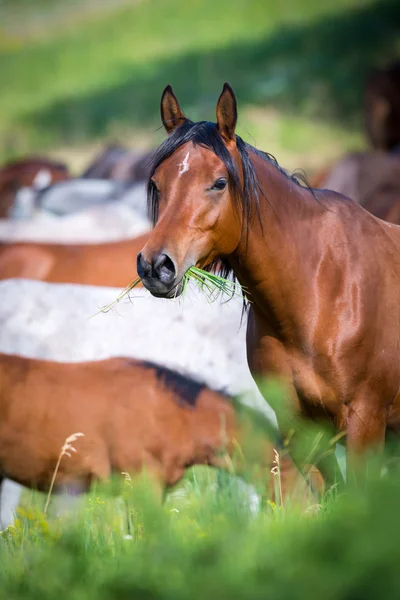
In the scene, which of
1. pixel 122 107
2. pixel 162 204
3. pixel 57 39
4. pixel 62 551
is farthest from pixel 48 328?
pixel 57 39

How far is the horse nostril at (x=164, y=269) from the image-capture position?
2832mm

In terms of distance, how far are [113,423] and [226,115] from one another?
1719mm

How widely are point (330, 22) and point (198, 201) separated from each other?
17707mm

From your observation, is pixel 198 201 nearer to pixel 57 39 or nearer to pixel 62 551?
pixel 62 551

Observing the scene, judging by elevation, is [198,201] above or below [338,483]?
above

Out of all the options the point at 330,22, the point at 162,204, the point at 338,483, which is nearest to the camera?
the point at 162,204

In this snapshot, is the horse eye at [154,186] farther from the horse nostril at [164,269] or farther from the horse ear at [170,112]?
the horse nostril at [164,269]

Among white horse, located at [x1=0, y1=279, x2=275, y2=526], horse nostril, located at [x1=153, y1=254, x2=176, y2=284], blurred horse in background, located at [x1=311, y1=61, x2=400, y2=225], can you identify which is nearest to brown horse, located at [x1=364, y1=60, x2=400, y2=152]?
blurred horse in background, located at [x1=311, y1=61, x2=400, y2=225]

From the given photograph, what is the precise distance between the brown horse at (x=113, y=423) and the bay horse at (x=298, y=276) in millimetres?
776

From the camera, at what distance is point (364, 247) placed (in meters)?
3.42

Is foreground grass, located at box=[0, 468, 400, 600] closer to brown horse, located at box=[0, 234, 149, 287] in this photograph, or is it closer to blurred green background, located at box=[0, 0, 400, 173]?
brown horse, located at box=[0, 234, 149, 287]

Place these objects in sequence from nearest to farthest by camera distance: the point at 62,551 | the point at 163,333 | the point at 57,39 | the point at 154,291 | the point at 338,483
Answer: the point at 62,551
the point at 154,291
the point at 338,483
the point at 163,333
the point at 57,39

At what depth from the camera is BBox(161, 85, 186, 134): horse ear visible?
3331mm

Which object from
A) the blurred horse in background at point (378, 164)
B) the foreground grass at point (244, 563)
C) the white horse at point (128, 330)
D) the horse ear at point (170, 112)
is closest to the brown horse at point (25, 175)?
the blurred horse in background at point (378, 164)
